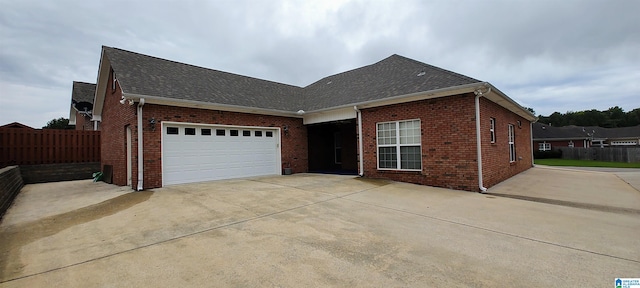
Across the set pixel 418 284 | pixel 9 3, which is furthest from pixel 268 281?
pixel 9 3

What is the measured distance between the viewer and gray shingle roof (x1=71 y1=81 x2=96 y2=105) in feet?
63.1

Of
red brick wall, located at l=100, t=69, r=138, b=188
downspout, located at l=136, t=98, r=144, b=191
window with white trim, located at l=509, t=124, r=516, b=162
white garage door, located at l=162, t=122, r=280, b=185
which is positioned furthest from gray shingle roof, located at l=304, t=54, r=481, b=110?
red brick wall, located at l=100, t=69, r=138, b=188

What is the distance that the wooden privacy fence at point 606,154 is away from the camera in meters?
22.1

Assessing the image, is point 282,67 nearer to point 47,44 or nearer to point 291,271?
point 47,44

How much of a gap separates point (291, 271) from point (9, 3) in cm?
1276

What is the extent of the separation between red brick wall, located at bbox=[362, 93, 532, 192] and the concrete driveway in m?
Result: 1.28

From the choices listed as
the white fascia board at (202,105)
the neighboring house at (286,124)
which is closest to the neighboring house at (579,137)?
the neighboring house at (286,124)

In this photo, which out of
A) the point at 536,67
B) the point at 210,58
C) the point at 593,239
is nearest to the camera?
the point at 593,239

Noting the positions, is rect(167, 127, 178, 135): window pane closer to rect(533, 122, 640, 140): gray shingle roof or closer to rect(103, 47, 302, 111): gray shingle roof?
rect(103, 47, 302, 111): gray shingle roof

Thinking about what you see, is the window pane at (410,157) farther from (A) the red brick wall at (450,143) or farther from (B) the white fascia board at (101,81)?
(B) the white fascia board at (101,81)

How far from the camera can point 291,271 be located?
2.92 m

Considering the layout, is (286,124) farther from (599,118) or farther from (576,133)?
(599,118)

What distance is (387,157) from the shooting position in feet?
32.2

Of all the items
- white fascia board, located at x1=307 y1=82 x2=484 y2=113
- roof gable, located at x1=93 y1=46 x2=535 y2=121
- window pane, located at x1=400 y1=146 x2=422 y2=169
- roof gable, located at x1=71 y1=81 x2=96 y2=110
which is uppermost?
roof gable, located at x1=71 y1=81 x2=96 y2=110
